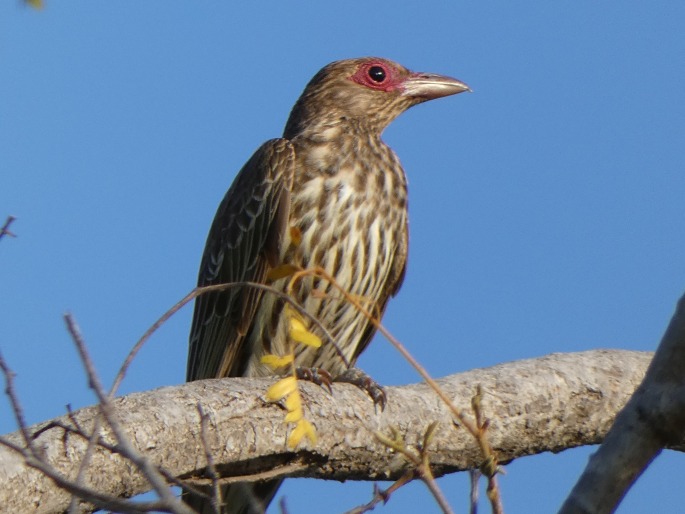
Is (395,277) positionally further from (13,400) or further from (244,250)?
(13,400)

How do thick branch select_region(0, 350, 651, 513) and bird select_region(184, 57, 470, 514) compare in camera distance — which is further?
bird select_region(184, 57, 470, 514)

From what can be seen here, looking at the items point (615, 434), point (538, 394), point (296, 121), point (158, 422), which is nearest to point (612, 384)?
point (538, 394)

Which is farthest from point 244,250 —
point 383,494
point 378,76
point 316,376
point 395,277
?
point 383,494

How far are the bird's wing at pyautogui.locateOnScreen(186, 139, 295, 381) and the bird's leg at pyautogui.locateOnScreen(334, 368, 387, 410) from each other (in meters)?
0.86

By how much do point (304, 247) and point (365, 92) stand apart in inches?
60.1

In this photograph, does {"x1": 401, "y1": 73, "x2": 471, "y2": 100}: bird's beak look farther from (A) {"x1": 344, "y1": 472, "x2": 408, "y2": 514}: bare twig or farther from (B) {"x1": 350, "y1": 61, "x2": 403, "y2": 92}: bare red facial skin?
(A) {"x1": 344, "y1": 472, "x2": 408, "y2": 514}: bare twig

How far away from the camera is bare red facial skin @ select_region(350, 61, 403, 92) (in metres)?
6.82

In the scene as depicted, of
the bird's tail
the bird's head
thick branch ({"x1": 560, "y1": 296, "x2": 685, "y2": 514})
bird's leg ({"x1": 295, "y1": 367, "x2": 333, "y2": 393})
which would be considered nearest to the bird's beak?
the bird's head

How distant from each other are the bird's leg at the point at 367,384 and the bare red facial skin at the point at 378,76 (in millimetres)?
2298

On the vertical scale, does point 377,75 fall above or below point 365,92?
above

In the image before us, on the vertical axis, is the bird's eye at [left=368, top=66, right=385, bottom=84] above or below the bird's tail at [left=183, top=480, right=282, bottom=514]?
above

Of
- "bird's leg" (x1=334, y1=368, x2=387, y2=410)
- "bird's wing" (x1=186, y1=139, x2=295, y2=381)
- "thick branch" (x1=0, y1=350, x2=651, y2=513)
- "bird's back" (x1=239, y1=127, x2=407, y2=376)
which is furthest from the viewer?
"bird's wing" (x1=186, y1=139, x2=295, y2=381)

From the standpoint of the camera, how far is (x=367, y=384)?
4.75 metres

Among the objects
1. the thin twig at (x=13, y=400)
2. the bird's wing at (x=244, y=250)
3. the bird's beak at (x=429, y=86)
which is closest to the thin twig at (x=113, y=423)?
the thin twig at (x=13, y=400)
